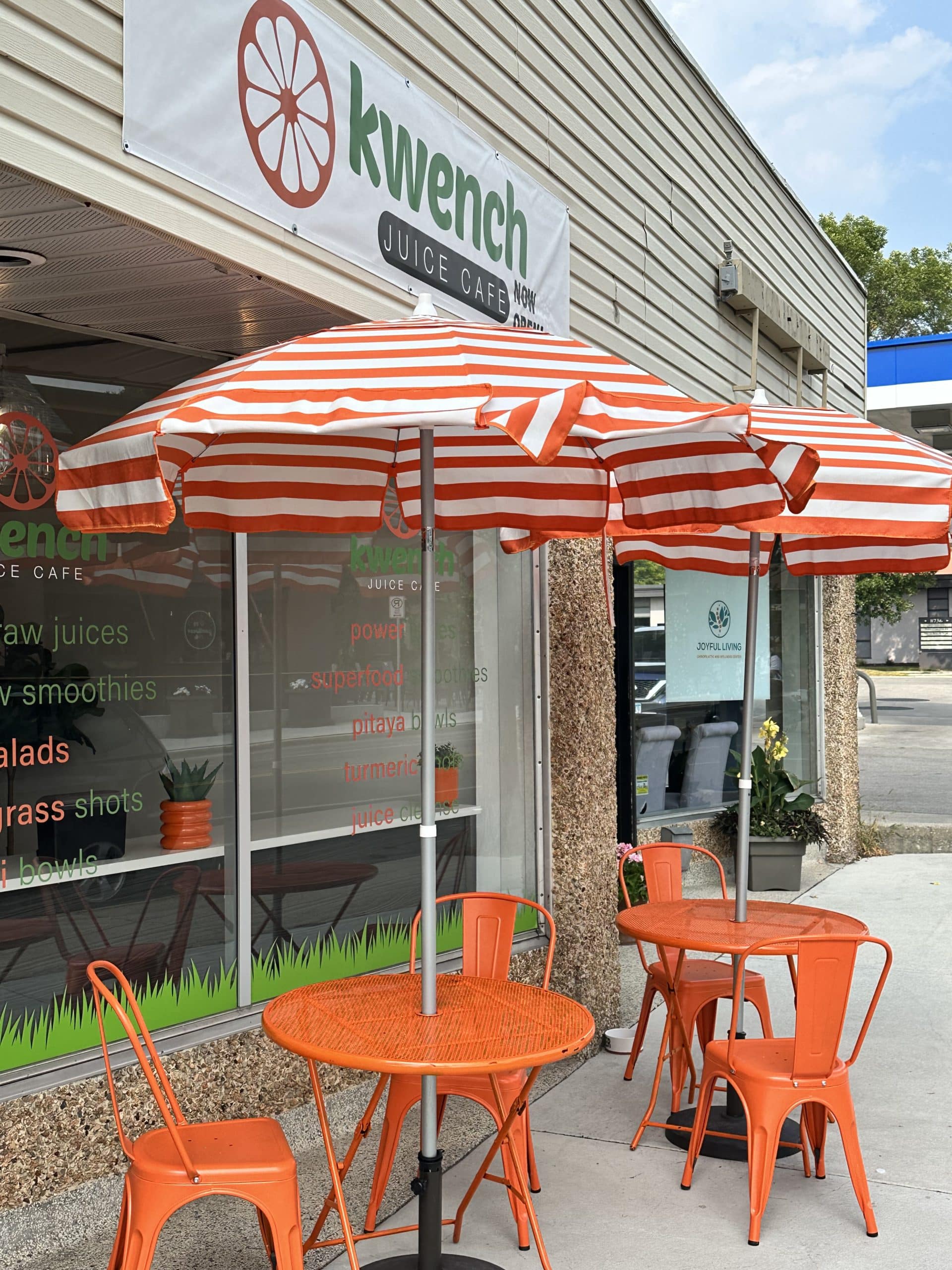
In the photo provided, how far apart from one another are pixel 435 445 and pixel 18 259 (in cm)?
133

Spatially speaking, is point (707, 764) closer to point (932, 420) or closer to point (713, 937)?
point (713, 937)

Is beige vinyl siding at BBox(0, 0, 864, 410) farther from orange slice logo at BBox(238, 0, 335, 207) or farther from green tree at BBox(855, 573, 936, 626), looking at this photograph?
green tree at BBox(855, 573, 936, 626)

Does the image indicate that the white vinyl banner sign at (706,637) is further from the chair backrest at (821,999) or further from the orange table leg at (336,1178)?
the orange table leg at (336,1178)

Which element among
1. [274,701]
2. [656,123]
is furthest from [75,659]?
Result: [656,123]

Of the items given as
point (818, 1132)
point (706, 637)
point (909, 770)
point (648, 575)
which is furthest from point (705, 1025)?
point (909, 770)

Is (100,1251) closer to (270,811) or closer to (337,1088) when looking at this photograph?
(337,1088)

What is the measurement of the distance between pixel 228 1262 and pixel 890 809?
1211 cm

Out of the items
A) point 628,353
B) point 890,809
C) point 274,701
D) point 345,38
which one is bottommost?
point 890,809

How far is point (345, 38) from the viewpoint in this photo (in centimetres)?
405

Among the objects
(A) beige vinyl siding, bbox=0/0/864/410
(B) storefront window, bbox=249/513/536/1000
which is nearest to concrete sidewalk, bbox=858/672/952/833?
(A) beige vinyl siding, bbox=0/0/864/410

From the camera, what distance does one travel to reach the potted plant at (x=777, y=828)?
9.06 m

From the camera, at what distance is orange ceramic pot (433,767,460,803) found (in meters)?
5.39

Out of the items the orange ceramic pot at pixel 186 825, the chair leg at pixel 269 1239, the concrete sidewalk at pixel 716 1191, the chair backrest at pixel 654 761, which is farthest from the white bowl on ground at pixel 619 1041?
the chair backrest at pixel 654 761

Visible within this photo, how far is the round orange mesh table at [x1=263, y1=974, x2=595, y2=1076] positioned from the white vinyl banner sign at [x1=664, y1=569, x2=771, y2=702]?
5.78 metres
